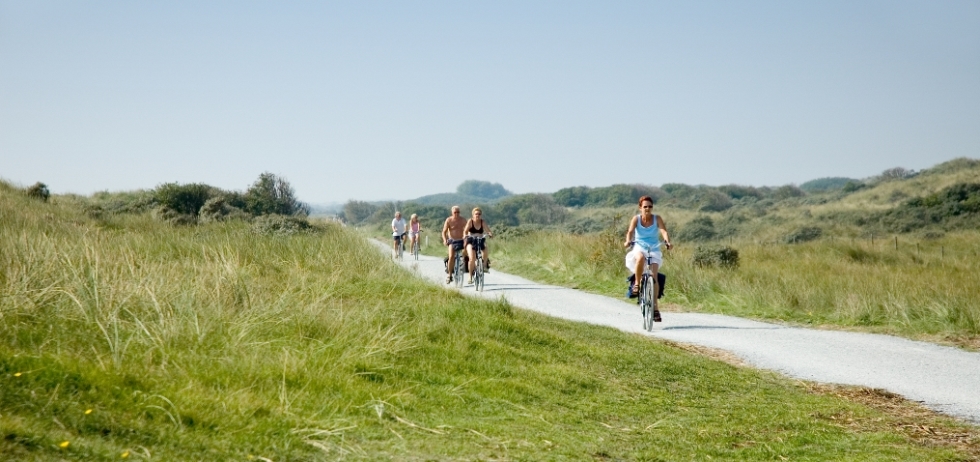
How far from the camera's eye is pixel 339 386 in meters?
7.22

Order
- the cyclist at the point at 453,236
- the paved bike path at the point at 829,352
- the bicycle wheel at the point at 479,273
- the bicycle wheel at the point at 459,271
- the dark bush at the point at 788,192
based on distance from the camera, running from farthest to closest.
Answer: the dark bush at the point at 788,192 → the bicycle wheel at the point at 459,271 → the cyclist at the point at 453,236 → the bicycle wheel at the point at 479,273 → the paved bike path at the point at 829,352

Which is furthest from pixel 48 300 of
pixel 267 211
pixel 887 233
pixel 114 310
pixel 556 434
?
pixel 887 233

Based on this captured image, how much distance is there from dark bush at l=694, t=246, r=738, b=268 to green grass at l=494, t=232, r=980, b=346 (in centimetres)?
110

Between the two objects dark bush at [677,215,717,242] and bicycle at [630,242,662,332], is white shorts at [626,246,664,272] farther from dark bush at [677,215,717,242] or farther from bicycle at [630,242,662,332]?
dark bush at [677,215,717,242]

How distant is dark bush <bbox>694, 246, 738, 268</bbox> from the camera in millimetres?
24562

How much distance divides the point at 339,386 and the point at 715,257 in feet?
62.6

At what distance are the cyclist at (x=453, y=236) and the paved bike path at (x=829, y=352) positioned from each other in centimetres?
384

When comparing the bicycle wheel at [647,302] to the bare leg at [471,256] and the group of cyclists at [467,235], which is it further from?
the bare leg at [471,256]

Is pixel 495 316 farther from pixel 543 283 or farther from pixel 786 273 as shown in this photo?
pixel 543 283

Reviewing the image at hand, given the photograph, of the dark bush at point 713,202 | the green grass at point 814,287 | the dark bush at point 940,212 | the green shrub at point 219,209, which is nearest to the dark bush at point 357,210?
the dark bush at point 713,202

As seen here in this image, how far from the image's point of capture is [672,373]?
10258 millimetres

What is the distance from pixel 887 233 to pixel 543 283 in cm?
3396

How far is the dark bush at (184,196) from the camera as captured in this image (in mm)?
37281

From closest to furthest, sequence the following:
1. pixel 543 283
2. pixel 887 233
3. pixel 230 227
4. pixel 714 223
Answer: pixel 230 227, pixel 543 283, pixel 887 233, pixel 714 223
